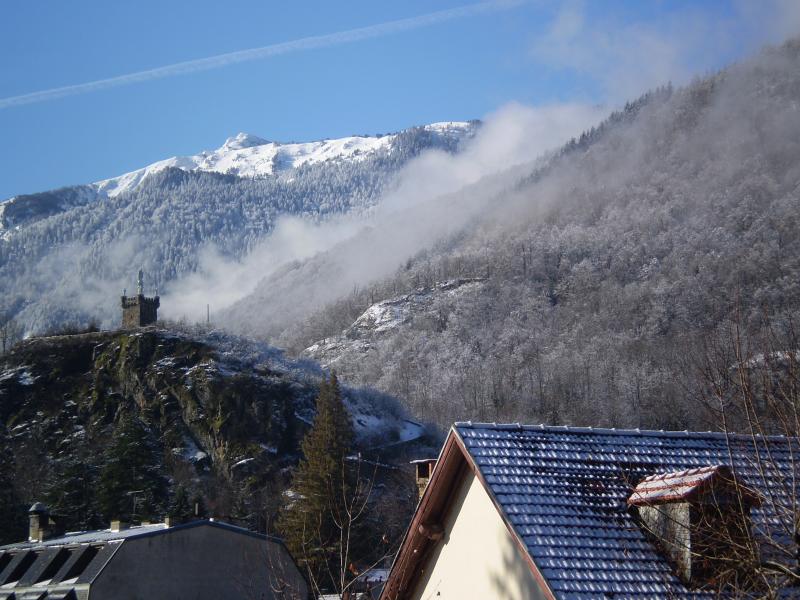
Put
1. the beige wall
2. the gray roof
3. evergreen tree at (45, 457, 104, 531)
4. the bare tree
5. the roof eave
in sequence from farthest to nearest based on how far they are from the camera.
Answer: evergreen tree at (45, 457, 104, 531)
the gray roof
the roof eave
the beige wall
the bare tree

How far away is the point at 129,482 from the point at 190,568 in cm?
2588

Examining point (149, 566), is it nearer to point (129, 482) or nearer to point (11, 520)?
point (11, 520)

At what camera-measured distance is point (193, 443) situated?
11625 cm

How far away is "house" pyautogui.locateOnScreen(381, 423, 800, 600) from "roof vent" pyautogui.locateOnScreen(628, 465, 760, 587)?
0.06 feet

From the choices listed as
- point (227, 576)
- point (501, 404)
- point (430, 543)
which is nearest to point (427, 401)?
point (501, 404)

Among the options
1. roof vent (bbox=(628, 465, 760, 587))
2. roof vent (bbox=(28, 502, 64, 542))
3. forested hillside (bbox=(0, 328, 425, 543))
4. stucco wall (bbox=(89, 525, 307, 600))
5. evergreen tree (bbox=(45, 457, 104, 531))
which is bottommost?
forested hillside (bbox=(0, 328, 425, 543))

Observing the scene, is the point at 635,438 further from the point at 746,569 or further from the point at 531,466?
the point at 746,569

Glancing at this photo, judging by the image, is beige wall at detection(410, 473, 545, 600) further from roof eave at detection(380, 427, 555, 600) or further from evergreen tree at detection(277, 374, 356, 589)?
evergreen tree at detection(277, 374, 356, 589)

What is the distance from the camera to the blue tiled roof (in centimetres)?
1336

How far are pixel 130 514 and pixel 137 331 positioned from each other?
2963 inches

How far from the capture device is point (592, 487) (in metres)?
14.8

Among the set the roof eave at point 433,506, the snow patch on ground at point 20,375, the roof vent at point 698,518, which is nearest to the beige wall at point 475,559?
the roof eave at point 433,506

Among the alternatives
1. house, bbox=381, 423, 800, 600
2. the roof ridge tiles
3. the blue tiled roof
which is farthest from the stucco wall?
the blue tiled roof

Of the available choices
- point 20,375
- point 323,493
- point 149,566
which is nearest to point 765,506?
point 149,566
